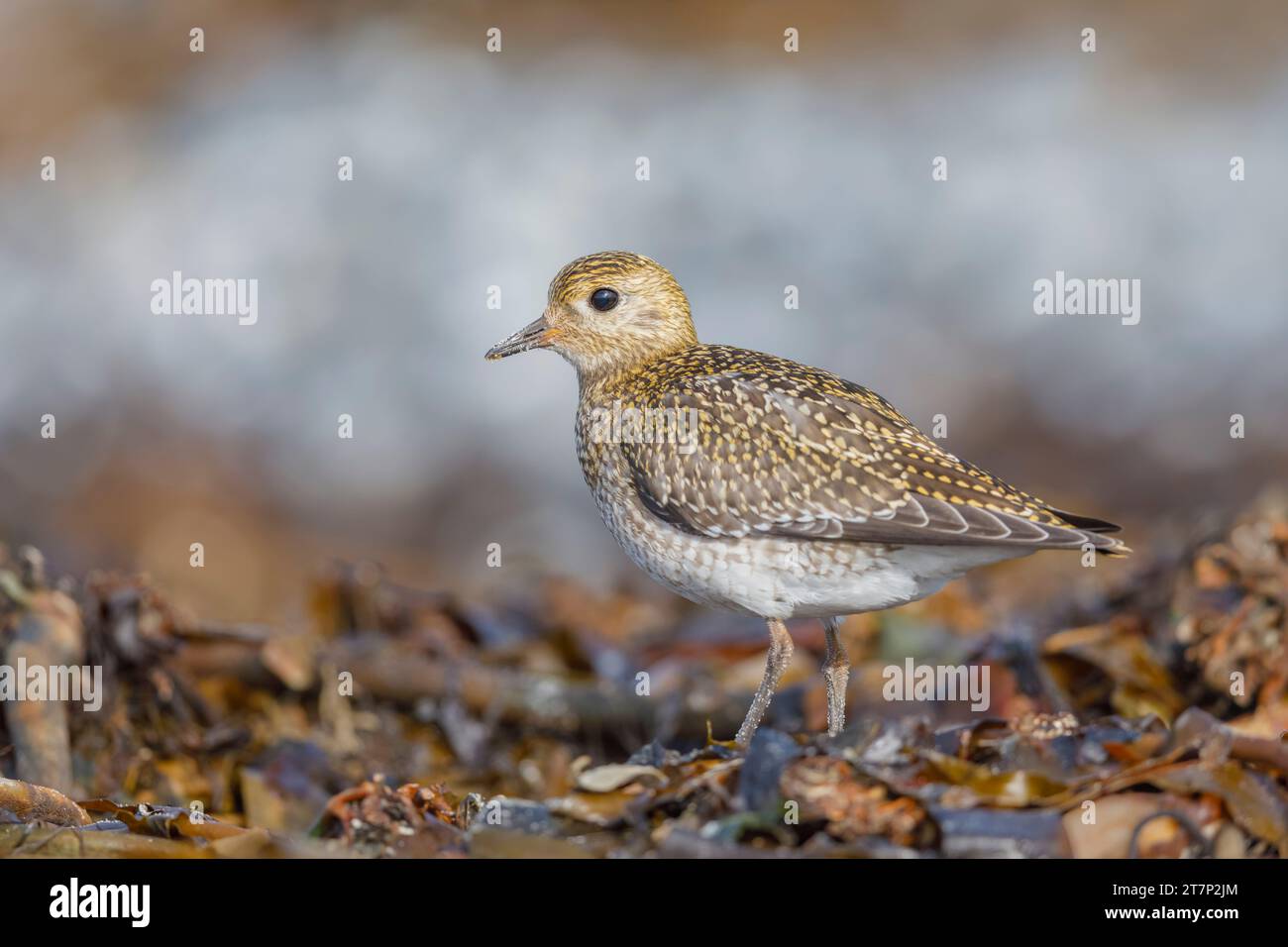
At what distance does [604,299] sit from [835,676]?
1972 mm

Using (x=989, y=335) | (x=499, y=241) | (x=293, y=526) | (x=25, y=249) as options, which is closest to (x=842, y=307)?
(x=989, y=335)

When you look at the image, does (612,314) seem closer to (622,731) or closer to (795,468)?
Result: (795,468)

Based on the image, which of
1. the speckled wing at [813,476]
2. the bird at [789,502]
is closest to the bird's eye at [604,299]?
the bird at [789,502]

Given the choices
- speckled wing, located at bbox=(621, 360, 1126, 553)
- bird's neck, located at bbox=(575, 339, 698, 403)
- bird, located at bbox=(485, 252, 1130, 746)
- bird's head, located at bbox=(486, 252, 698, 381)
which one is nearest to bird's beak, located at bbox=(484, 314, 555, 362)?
bird's head, located at bbox=(486, 252, 698, 381)

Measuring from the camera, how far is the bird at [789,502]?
5.35 metres

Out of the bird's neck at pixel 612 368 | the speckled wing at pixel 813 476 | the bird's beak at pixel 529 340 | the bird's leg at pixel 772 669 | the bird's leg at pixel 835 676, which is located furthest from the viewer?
the bird's beak at pixel 529 340

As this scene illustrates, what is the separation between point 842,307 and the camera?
43.0ft

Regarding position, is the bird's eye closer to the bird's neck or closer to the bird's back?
the bird's neck

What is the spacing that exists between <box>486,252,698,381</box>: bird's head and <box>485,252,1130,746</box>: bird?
0.27m

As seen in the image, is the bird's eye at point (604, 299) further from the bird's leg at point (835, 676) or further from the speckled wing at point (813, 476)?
the bird's leg at point (835, 676)

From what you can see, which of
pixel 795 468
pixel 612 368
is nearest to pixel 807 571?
pixel 795 468

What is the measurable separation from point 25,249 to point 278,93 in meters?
2.85

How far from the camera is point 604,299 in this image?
638 cm

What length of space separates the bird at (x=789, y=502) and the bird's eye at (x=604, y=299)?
436 millimetres
